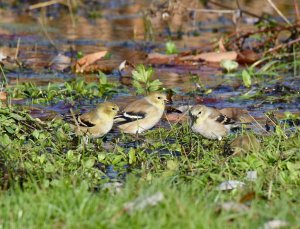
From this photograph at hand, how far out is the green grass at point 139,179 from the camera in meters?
5.16

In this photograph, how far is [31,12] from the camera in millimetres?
19938

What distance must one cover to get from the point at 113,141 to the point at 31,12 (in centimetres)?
1140

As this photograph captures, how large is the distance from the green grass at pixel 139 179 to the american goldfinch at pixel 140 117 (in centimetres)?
12

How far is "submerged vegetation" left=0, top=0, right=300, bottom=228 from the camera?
5266 mm

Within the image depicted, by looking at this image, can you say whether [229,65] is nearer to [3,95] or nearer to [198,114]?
[3,95]

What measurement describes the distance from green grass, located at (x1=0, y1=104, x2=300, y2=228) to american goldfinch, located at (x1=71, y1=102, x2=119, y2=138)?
0.37ft

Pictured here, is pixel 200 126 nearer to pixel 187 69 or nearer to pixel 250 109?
pixel 250 109

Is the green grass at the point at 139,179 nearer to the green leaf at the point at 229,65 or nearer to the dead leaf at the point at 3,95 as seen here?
the dead leaf at the point at 3,95

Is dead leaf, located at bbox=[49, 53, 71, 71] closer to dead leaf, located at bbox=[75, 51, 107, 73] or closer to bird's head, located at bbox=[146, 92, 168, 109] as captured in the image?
dead leaf, located at bbox=[75, 51, 107, 73]

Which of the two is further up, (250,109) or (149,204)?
(149,204)

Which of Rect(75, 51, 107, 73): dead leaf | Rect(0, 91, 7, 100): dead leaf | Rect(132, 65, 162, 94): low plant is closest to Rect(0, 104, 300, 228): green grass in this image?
Rect(132, 65, 162, 94): low plant

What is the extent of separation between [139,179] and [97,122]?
2359 mm

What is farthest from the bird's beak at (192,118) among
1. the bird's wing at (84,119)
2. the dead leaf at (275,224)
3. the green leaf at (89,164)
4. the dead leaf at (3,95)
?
the dead leaf at (275,224)

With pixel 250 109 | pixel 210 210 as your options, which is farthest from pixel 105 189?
pixel 250 109
